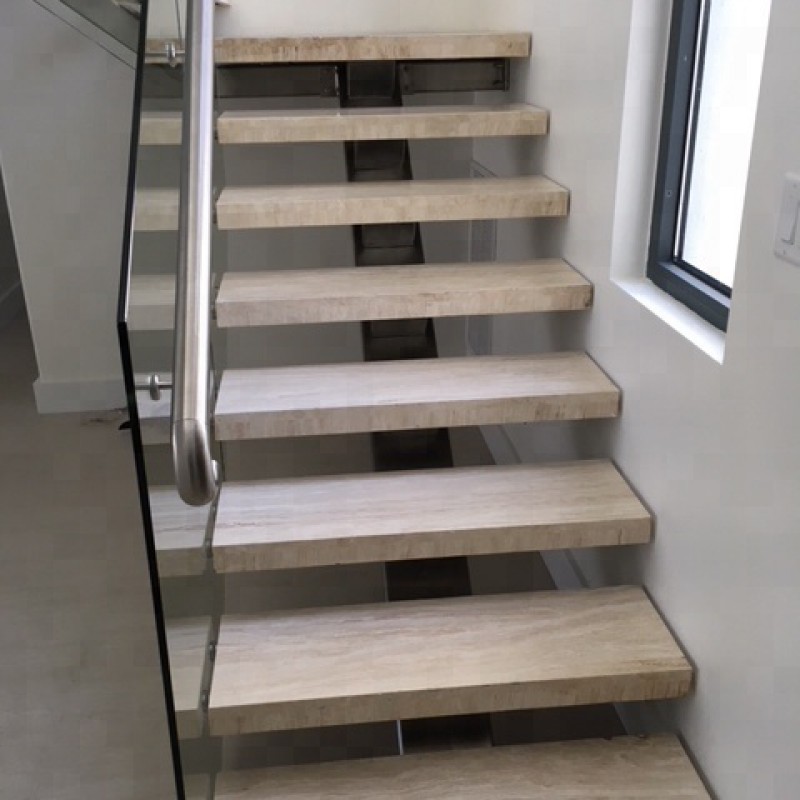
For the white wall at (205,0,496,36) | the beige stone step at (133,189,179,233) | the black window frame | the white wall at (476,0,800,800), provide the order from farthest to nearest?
the white wall at (205,0,496,36)
the black window frame
the white wall at (476,0,800,800)
the beige stone step at (133,189,179,233)

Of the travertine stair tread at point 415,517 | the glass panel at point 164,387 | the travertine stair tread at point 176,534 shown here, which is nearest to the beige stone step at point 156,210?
the glass panel at point 164,387

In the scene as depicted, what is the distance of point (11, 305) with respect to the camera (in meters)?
5.38

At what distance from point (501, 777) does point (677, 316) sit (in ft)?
3.12

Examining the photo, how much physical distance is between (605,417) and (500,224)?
1.30 metres

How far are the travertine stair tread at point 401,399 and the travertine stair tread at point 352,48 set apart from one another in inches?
43.9

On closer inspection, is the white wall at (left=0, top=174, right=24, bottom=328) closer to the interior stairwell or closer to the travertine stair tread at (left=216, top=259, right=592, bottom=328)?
the interior stairwell

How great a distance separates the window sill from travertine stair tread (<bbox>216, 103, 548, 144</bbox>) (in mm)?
747

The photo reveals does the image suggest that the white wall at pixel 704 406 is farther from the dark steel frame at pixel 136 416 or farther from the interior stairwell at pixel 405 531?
the dark steel frame at pixel 136 416

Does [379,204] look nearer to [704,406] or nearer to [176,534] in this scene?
[704,406]

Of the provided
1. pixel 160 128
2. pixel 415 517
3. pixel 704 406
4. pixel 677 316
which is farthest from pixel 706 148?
pixel 160 128

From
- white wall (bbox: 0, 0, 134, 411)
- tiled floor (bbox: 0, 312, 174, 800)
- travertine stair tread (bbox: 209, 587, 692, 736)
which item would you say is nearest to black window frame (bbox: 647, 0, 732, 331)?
travertine stair tread (bbox: 209, 587, 692, 736)

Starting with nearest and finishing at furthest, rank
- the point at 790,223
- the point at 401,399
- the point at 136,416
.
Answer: the point at 136,416 → the point at 790,223 → the point at 401,399

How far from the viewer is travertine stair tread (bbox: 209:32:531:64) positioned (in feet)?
8.92

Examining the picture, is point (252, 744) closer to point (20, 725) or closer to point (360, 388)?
point (20, 725)
